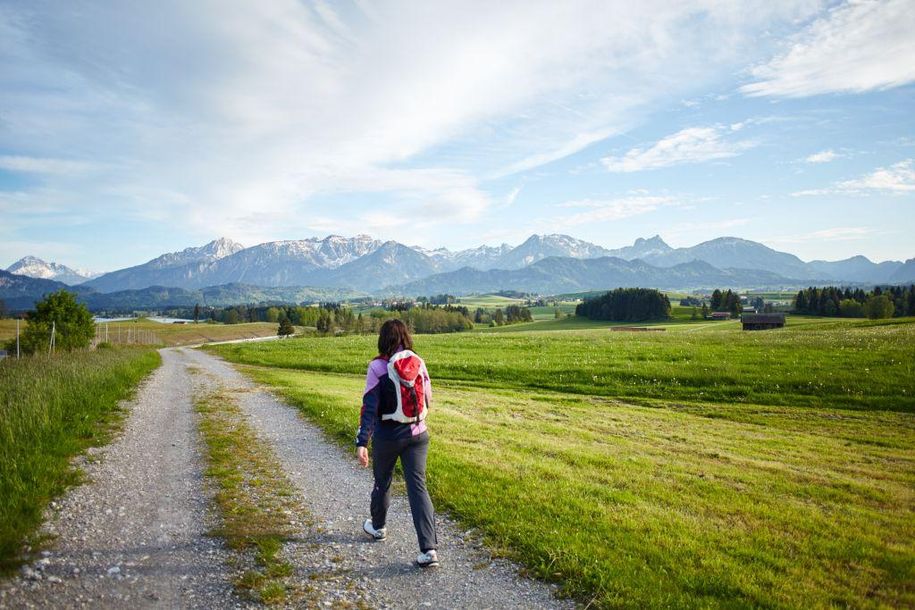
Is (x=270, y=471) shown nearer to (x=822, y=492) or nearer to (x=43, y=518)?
(x=43, y=518)

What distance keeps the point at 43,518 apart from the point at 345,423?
8.00 meters

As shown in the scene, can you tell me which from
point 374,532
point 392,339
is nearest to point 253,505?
point 374,532

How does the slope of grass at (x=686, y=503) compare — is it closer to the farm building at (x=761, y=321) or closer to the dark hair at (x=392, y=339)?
the dark hair at (x=392, y=339)

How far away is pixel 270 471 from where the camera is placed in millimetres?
11391

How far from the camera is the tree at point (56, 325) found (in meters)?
56.1

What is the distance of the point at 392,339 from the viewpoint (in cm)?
783

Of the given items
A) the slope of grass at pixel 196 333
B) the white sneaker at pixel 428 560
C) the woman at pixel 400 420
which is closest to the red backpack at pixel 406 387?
the woman at pixel 400 420

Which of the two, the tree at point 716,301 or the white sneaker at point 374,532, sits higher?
the tree at point 716,301

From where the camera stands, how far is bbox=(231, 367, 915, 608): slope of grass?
6.76m

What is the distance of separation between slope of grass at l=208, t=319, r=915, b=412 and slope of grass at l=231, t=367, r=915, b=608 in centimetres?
468

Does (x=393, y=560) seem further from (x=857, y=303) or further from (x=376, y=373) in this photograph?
(x=857, y=303)

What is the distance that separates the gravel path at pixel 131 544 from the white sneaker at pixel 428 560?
8.27 ft

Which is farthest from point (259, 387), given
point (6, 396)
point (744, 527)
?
point (744, 527)

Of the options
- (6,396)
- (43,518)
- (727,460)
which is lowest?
(727,460)
